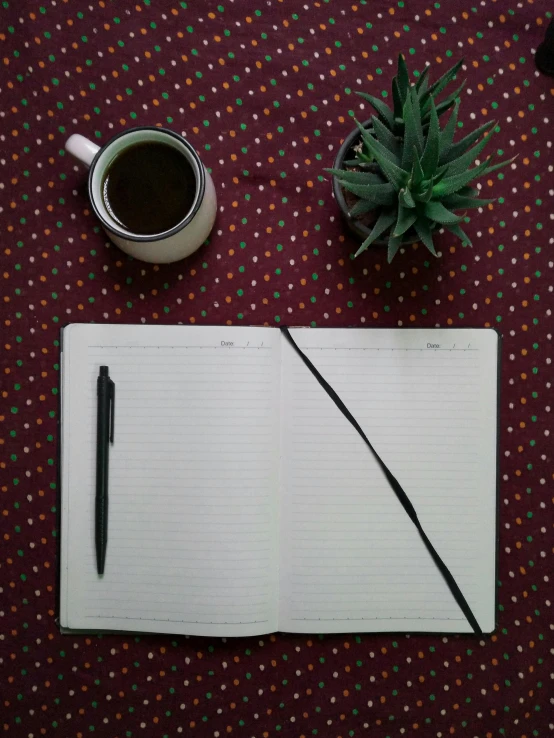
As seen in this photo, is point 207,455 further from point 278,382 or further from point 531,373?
point 531,373

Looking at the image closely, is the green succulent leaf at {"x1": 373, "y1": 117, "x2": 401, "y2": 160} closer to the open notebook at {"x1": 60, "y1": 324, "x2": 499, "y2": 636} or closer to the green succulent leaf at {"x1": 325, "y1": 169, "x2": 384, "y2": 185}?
the green succulent leaf at {"x1": 325, "y1": 169, "x2": 384, "y2": 185}

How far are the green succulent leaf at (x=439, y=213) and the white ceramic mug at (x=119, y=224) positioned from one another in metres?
0.20

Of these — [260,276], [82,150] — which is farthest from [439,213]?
[82,150]

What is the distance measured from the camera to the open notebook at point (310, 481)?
0.57 meters

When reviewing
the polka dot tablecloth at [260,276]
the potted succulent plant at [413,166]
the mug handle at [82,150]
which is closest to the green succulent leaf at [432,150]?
the potted succulent plant at [413,166]

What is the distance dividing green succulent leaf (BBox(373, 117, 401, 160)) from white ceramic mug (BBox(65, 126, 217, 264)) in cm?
16

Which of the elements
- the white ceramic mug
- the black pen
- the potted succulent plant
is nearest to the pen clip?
the black pen

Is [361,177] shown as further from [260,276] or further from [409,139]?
[260,276]

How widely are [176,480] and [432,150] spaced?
1.30 feet

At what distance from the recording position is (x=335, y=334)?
567mm

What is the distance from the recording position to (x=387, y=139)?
1.52 ft

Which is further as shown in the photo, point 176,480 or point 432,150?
point 176,480

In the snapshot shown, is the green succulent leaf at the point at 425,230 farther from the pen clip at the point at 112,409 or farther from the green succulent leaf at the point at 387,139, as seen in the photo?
the pen clip at the point at 112,409

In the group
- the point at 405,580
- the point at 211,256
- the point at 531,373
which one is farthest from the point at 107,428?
the point at 531,373
